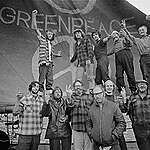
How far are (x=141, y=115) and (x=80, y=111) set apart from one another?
0.91 meters

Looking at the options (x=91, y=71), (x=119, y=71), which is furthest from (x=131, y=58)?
(x=91, y=71)

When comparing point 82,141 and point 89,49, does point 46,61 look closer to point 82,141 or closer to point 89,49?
point 89,49

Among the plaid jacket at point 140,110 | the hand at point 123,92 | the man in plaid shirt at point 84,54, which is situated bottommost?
the plaid jacket at point 140,110

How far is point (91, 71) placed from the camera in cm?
709

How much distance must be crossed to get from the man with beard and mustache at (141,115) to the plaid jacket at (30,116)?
4.77ft

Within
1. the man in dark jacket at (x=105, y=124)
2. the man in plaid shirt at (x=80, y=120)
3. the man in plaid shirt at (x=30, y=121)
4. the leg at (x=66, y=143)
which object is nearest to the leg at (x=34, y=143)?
the man in plaid shirt at (x=30, y=121)

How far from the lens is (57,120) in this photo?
4.72m

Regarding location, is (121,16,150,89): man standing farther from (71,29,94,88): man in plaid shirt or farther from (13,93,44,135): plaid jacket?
(13,93,44,135): plaid jacket

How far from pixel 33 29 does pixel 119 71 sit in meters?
2.72

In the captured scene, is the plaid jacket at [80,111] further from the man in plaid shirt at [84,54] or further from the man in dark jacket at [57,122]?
the man in plaid shirt at [84,54]

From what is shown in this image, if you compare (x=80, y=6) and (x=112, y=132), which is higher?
(x=80, y=6)

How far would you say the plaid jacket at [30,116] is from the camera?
4801 mm

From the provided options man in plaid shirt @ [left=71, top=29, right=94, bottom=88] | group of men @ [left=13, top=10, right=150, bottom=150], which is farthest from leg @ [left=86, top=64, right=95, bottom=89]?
group of men @ [left=13, top=10, right=150, bottom=150]

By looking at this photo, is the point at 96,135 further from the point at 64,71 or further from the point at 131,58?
the point at 64,71
